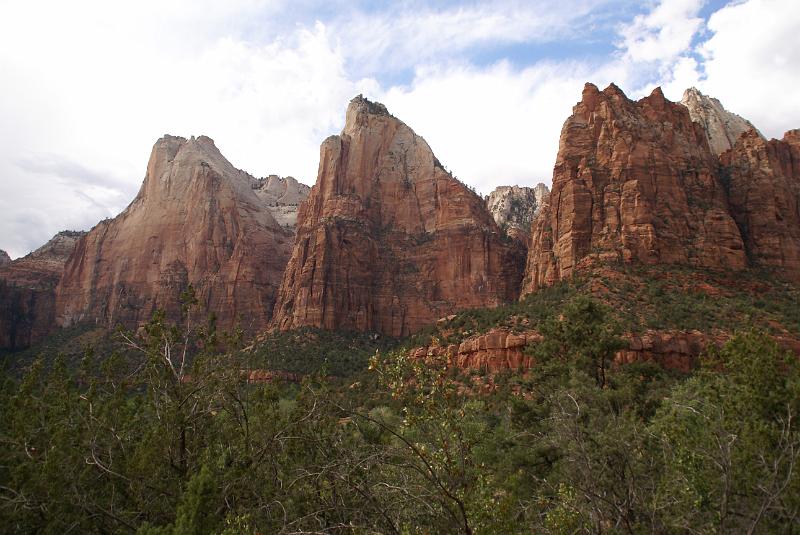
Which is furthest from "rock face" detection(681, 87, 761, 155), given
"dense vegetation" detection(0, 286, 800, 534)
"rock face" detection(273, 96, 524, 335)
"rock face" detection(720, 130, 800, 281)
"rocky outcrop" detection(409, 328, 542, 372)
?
"dense vegetation" detection(0, 286, 800, 534)

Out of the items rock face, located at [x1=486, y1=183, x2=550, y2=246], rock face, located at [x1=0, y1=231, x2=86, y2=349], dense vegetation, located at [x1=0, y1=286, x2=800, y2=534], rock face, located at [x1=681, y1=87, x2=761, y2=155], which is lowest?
dense vegetation, located at [x1=0, y1=286, x2=800, y2=534]

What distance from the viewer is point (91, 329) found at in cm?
8388

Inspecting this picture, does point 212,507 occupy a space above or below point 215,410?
below

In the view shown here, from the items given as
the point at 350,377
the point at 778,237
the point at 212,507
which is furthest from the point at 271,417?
the point at 778,237

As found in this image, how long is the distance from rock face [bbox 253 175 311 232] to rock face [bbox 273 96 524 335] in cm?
2367

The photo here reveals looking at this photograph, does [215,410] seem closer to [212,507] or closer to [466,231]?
[212,507]

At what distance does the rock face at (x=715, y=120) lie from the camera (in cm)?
7750

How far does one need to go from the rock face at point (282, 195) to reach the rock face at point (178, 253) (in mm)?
9994

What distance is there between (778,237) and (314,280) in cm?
5157

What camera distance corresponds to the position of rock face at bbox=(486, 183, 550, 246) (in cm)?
10204

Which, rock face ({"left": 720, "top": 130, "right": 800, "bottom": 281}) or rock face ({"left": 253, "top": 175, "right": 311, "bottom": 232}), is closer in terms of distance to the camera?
rock face ({"left": 720, "top": 130, "right": 800, "bottom": 281})

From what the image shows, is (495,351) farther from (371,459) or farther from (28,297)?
(28,297)

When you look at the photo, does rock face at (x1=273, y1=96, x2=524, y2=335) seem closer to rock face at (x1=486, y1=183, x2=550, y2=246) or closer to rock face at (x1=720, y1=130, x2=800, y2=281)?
rock face at (x1=486, y1=183, x2=550, y2=246)

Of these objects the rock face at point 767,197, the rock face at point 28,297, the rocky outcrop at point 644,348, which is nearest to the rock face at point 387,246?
the rock face at point 767,197
